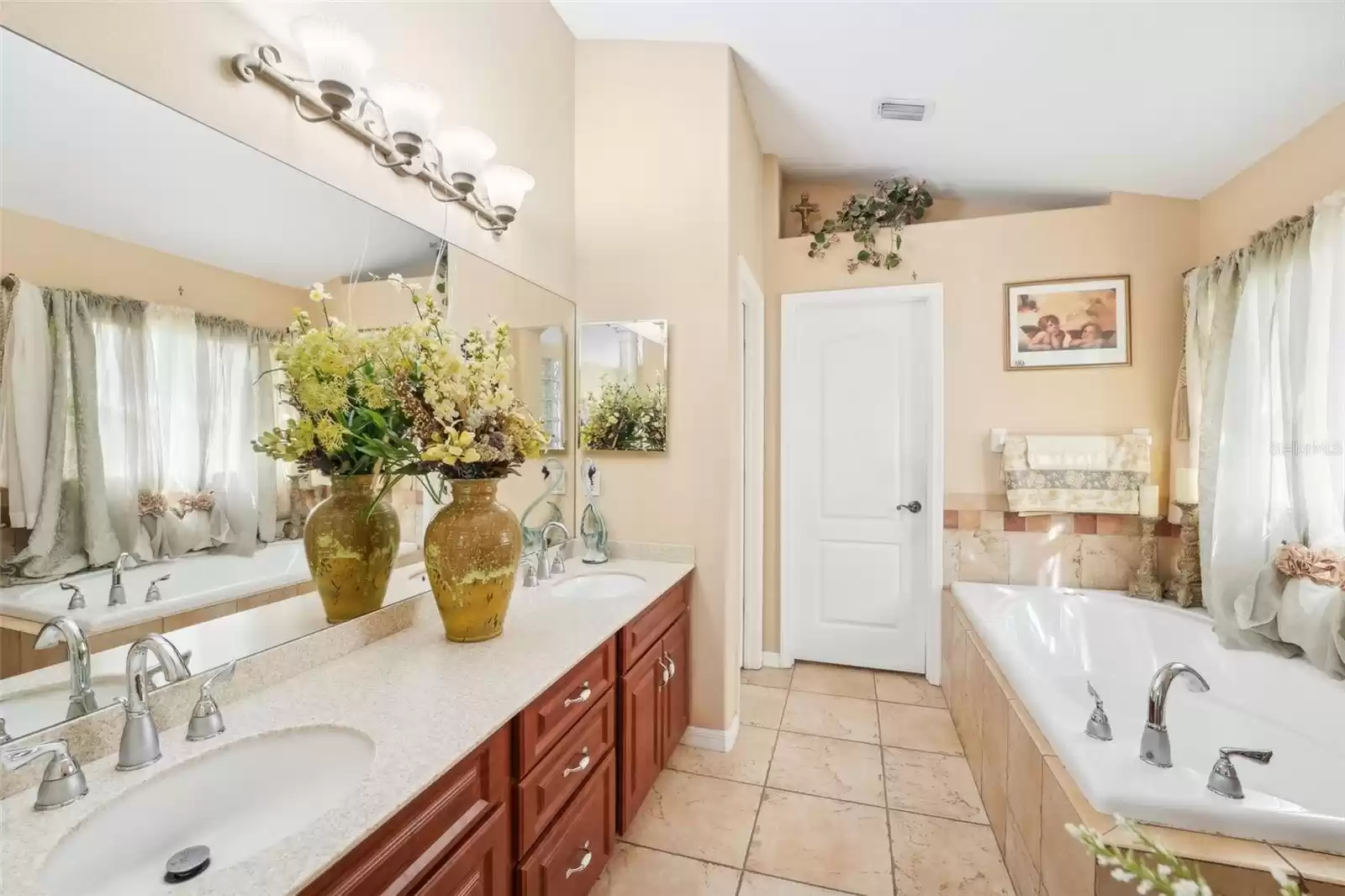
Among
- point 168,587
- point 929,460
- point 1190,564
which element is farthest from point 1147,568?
point 168,587

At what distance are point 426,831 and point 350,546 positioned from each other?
658 mm

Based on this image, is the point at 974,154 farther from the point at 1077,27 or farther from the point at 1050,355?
the point at 1050,355

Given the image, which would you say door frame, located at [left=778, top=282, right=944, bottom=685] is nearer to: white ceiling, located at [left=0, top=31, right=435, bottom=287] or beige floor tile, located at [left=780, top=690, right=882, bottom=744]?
beige floor tile, located at [left=780, top=690, right=882, bottom=744]

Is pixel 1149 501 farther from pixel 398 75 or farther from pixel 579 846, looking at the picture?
pixel 398 75

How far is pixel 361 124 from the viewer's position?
4.58 ft


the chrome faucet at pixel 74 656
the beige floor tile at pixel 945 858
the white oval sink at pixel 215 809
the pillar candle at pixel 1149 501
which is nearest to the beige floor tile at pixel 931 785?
the beige floor tile at pixel 945 858

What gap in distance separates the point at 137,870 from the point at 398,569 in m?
0.78

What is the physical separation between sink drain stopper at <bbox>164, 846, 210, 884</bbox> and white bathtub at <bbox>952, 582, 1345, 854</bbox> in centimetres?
166

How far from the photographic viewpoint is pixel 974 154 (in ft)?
8.78

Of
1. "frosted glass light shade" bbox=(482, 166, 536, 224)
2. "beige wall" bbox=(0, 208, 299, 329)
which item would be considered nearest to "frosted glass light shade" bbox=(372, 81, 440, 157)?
"frosted glass light shade" bbox=(482, 166, 536, 224)

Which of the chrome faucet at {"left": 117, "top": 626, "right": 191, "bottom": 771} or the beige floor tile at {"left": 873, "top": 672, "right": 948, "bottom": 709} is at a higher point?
the chrome faucet at {"left": 117, "top": 626, "right": 191, "bottom": 771}

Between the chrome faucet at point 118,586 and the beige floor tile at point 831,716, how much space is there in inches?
92.5

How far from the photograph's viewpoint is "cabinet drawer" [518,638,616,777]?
118 cm

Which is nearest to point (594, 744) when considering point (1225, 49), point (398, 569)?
point (398, 569)
